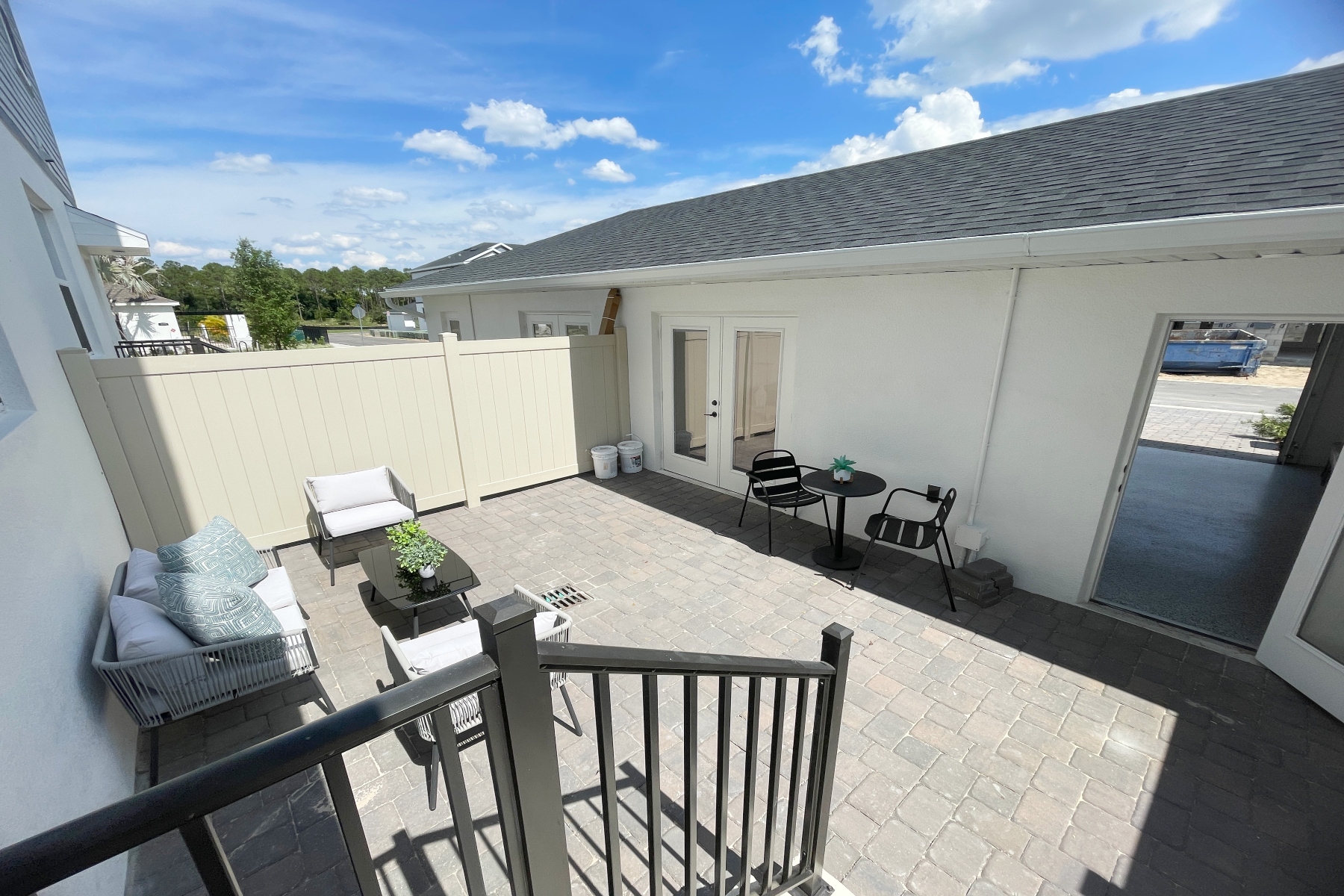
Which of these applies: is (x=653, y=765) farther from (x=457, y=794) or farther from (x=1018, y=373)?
(x=1018, y=373)

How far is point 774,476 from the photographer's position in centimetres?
533

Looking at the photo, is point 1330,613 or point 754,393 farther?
point 754,393

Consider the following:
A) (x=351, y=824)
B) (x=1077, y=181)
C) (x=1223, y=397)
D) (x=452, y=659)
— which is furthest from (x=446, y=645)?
(x=1223, y=397)

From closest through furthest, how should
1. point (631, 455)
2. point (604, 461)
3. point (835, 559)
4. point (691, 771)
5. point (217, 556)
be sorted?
point (691, 771)
point (217, 556)
point (835, 559)
point (604, 461)
point (631, 455)

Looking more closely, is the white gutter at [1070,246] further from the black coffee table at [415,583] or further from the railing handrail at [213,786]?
the railing handrail at [213,786]

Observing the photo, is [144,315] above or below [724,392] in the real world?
above

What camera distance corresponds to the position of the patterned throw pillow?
8.89ft

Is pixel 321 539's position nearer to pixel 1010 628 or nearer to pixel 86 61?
pixel 86 61

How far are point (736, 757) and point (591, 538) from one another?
295 centimetres

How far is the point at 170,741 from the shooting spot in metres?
2.94

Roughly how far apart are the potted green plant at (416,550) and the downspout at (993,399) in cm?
447

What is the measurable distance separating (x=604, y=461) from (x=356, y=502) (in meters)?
3.07

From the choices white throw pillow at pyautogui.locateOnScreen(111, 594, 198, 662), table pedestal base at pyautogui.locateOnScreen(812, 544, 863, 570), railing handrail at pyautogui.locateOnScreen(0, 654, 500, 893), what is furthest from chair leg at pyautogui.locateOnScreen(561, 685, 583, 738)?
table pedestal base at pyautogui.locateOnScreen(812, 544, 863, 570)

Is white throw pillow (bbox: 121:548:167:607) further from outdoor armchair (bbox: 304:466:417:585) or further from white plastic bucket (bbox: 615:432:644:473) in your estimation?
white plastic bucket (bbox: 615:432:644:473)
